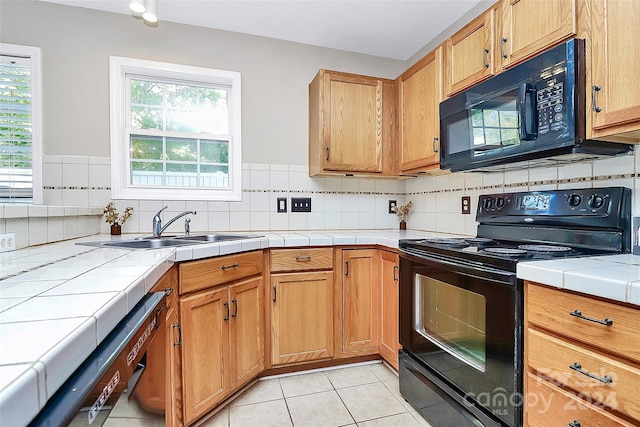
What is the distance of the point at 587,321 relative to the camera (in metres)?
0.94

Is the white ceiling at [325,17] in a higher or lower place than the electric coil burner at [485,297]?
higher

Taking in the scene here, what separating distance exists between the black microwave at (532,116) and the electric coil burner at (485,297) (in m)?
0.25

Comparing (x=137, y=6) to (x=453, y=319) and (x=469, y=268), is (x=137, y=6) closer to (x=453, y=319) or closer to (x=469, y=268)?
(x=469, y=268)

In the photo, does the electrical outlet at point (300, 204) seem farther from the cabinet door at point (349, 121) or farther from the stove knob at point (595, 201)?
the stove knob at point (595, 201)

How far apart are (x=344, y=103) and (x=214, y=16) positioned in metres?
1.11

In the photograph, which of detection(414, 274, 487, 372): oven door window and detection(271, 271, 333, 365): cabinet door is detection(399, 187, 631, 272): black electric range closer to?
detection(414, 274, 487, 372): oven door window

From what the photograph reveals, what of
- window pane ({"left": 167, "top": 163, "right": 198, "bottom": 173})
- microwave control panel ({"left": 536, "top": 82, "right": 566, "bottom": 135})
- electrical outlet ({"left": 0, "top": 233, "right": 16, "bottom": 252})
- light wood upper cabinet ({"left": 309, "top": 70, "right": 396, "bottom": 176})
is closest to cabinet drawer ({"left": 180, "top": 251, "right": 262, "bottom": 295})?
electrical outlet ({"left": 0, "top": 233, "right": 16, "bottom": 252})

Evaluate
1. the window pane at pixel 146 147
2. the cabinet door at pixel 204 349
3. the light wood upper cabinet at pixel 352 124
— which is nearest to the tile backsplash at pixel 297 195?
the window pane at pixel 146 147

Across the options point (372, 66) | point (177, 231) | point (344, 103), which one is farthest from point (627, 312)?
point (372, 66)

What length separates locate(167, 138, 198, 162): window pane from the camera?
2.47 m

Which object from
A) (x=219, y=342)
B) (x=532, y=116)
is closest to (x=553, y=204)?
(x=532, y=116)

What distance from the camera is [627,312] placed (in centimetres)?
85

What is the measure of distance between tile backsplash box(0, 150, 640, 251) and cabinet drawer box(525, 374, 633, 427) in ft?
2.79

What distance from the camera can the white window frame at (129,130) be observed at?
2.26m
